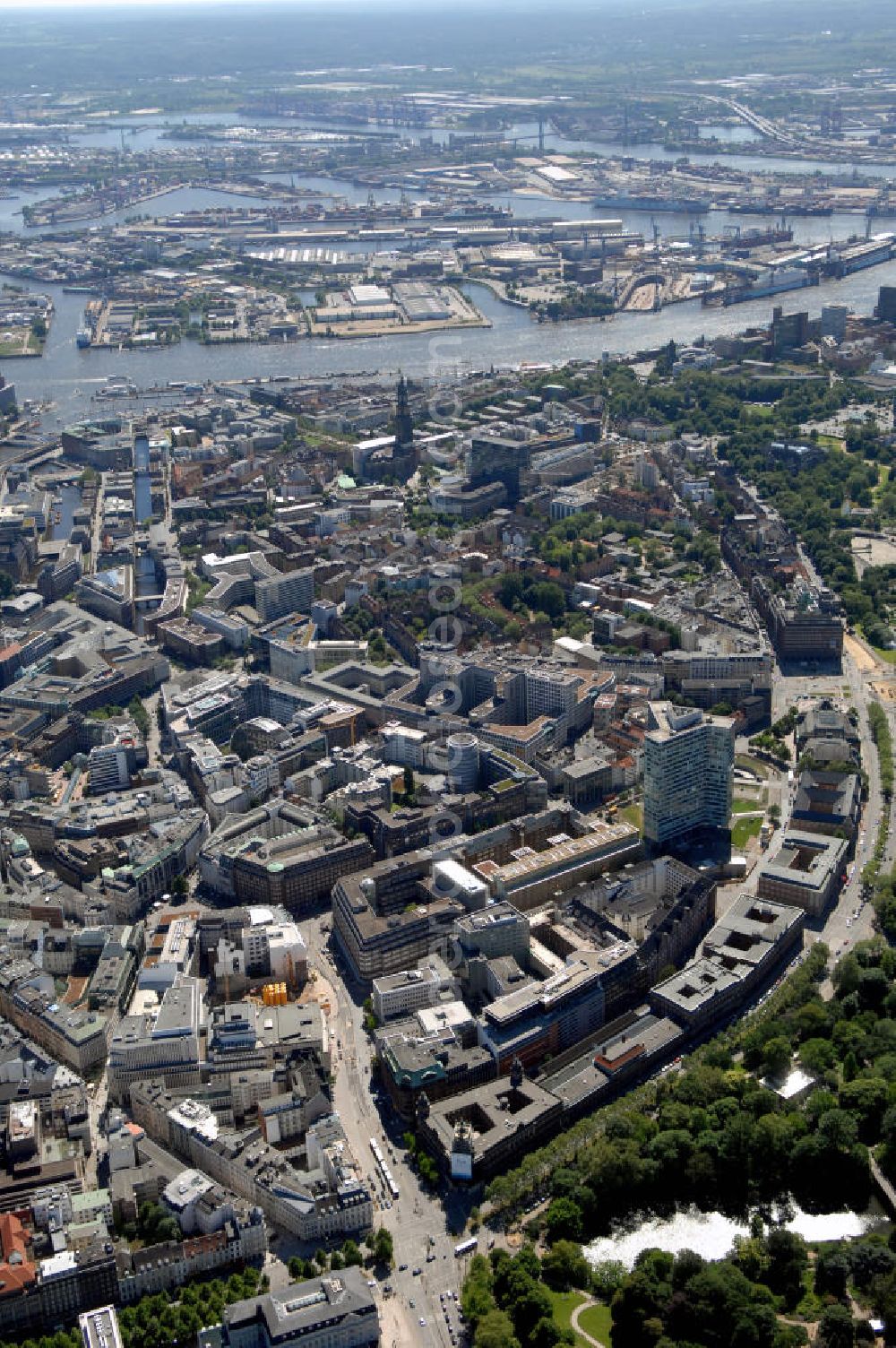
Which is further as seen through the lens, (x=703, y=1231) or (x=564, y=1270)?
(x=703, y=1231)

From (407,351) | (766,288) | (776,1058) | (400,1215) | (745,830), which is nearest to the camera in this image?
(400,1215)

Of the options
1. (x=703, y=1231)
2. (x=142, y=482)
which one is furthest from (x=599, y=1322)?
(x=142, y=482)

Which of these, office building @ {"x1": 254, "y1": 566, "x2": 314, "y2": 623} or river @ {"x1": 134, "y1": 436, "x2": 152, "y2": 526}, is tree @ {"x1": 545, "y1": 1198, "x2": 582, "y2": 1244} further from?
river @ {"x1": 134, "y1": 436, "x2": 152, "y2": 526}

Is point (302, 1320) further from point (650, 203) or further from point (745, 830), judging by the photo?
point (650, 203)

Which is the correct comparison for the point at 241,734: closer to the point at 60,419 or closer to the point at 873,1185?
the point at 873,1185

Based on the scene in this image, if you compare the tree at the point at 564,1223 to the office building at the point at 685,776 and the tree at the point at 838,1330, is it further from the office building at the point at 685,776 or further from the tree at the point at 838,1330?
the office building at the point at 685,776

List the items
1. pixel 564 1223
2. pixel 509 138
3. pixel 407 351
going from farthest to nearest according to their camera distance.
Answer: pixel 509 138, pixel 407 351, pixel 564 1223

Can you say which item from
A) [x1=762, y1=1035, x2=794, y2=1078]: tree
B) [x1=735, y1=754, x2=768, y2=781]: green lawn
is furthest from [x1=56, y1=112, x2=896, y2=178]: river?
[x1=762, y1=1035, x2=794, y2=1078]: tree
